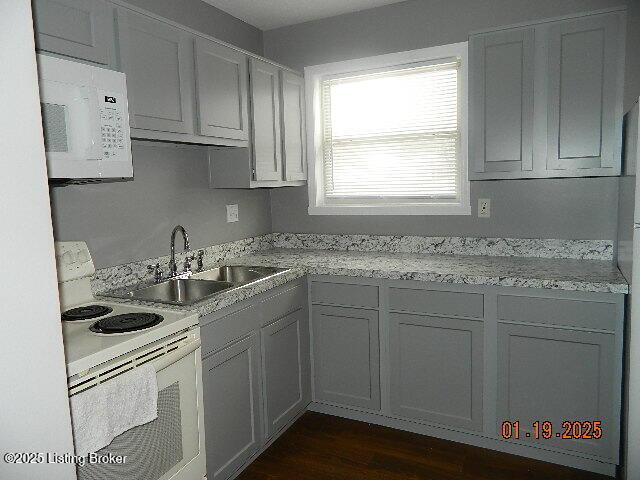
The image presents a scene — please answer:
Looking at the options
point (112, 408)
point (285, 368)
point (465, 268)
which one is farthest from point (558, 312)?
point (112, 408)

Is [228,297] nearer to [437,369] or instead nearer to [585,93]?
[437,369]

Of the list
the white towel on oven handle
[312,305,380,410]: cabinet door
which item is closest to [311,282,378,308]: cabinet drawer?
[312,305,380,410]: cabinet door

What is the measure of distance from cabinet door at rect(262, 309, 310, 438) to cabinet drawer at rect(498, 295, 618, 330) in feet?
3.75

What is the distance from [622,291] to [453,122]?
59.2 inches

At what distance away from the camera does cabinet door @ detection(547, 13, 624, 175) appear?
7.72 feet

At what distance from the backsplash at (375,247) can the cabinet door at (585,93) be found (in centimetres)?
56

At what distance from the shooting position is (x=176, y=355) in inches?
73.0

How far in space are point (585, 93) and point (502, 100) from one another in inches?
15.5

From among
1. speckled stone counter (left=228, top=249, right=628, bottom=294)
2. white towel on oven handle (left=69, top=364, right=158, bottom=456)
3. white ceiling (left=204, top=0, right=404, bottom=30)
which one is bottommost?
white towel on oven handle (left=69, top=364, right=158, bottom=456)

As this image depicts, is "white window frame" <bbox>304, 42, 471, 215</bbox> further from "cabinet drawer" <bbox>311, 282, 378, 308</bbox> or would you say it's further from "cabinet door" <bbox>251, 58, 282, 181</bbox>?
"cabinet drawer" <bbox>311, 282, 378, 308</bbox>

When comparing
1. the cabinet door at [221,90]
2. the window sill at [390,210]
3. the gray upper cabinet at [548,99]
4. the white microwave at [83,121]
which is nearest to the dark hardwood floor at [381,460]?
the window sill at [390,210]

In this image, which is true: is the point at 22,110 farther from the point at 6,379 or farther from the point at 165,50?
the point at 165,50

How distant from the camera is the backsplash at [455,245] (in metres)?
2.78

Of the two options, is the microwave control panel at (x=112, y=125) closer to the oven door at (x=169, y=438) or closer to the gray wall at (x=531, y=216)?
the oven door at (x=169, y=438)
